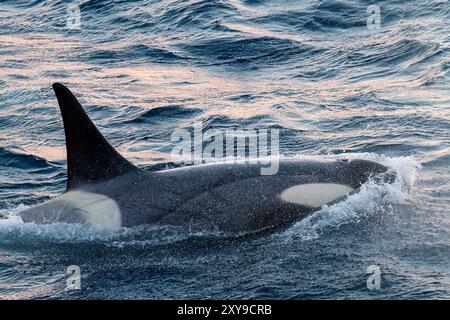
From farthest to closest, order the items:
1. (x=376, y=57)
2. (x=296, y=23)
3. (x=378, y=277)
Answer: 1. (x=296, y=23)
2. (x=376, y=57)
3. (x=378, y=277)

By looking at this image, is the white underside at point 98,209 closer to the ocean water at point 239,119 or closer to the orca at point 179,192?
the orca at point 179,192

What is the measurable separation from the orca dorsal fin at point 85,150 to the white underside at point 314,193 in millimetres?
1942

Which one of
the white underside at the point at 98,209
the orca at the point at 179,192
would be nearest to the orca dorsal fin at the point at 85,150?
the orca at the point at 179,192

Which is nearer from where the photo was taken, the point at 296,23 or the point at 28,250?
the point at 28,250

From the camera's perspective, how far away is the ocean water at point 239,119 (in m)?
8.84

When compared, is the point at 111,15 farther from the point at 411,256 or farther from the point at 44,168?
the point at 411,256

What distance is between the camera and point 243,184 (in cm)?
998

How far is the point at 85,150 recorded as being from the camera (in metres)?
10.0

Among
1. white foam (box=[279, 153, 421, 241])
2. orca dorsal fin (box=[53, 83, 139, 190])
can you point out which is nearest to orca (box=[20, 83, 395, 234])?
orca dorsal fin (box=[53, 83, 139, 190])

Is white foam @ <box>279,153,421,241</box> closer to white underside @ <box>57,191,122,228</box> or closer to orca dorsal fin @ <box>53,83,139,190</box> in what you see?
white underside @ <box>57,191,122,228</box>

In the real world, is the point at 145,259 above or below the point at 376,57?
below

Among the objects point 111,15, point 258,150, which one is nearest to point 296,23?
point 111,15

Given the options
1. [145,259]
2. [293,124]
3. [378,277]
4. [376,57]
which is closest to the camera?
[378,277]

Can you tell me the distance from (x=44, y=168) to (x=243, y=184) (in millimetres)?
5417
